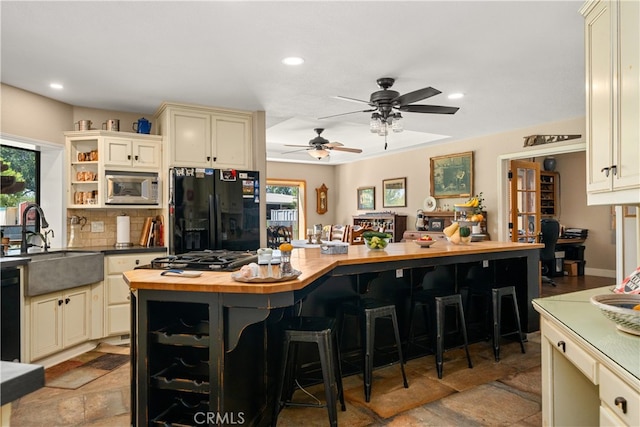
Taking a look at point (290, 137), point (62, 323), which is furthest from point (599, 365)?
point (290, 137)

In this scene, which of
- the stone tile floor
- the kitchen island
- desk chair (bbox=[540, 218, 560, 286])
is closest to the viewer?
the kitchen island

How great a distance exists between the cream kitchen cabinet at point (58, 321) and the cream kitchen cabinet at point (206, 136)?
161 centimetres

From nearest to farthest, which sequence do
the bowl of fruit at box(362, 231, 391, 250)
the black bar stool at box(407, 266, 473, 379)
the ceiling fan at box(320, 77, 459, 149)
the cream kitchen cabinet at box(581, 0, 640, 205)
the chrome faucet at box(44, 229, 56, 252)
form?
1. the cream kitchen cabinet at box(581, 0, 640, 205)
2. the black bar stool at box(407, 266, 473, 379)
3. the bowl of fruit at box(362, 231, 391, 250)
4. the ceiling fan at box(320, 77, 459, 149)
5. the chrome faucet at box(44, 229, 56, 252)

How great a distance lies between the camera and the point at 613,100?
6.11 ft

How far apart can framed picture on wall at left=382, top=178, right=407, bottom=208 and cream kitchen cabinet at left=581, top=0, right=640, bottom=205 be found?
6180 mm

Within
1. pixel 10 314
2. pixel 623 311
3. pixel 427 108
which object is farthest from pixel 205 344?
pixel 427 108

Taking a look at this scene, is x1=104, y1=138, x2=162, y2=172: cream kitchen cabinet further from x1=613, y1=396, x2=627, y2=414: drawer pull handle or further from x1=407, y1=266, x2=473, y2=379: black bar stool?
x1=613, y1=396, x2=627, y2=414: drawer pull handle

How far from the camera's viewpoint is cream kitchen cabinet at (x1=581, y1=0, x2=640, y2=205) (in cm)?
171

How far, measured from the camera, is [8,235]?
12.4 ft

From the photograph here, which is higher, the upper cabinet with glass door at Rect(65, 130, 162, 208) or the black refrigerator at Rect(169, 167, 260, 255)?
the upper cabinet with glass door at Rect(65, 130, 162, 208)

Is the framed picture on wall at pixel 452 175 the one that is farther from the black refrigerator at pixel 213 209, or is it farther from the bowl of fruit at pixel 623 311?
the bowl of fruit at pixel 623 311

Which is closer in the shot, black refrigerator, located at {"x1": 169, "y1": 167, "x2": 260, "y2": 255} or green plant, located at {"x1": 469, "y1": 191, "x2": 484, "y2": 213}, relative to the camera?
black refrigerator, located at {"x1": 169, "y1": 167, "x2": 260, "y2": 255}

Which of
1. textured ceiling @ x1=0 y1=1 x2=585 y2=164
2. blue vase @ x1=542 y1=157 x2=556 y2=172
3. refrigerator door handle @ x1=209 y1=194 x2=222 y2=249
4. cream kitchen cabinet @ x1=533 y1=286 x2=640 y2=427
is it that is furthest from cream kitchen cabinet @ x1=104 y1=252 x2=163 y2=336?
blue vase @ x1=542 y1=157 x2=556 y2=172

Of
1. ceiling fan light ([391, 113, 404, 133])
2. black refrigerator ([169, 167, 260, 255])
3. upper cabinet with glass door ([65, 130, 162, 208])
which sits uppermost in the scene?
ceiling fan light ([391, 113, 404, 133])
